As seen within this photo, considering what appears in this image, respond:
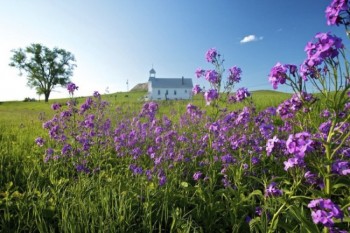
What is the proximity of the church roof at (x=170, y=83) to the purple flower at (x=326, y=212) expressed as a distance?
7242 cm

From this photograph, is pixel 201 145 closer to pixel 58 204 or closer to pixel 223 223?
pixel 223 223

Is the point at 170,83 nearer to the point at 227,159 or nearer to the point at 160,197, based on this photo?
the point at 227,159

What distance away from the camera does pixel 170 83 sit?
245 feet

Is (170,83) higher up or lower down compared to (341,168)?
higher up

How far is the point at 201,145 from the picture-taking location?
549 centimetres

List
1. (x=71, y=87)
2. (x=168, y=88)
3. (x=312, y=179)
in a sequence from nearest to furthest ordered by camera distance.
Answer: (x=312, y=179) → (x=71, y=87) → (x=168, y=88)

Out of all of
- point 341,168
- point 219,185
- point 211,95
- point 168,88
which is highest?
point 168,88

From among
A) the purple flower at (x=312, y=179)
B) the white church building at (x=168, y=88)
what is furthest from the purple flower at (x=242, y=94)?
the white church building at (x=168, y=88)

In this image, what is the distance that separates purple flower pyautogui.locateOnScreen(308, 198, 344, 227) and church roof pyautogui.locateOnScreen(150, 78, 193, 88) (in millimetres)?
72417

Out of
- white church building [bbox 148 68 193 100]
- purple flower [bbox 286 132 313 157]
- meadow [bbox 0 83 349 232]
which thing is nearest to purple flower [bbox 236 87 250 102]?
meadow [bbox 0 83 349 232]

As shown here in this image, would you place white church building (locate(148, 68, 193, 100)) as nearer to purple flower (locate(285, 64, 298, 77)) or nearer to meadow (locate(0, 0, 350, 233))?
meadow (locate(0, 0, 350, 233))

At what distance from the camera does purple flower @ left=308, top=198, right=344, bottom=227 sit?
1927 mm

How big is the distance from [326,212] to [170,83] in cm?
7350

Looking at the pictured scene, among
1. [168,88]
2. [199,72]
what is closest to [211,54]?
[199,72]
